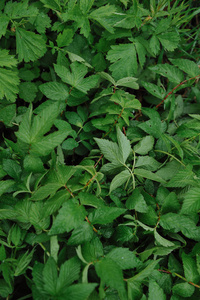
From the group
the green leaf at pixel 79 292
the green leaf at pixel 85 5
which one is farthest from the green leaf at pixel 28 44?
the green leaf at pixel 79 292

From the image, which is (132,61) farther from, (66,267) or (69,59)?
(66,267)

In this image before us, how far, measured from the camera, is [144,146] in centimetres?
150

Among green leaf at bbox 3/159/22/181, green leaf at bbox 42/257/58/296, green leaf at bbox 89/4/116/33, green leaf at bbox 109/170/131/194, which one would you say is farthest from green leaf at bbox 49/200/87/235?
green leaf at bbox 89/4/116/33

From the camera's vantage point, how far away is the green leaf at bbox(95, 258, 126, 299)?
0.95 metres

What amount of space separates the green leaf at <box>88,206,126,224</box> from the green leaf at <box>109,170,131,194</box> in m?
0.18

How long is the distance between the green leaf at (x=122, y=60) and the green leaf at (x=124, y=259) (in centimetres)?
102

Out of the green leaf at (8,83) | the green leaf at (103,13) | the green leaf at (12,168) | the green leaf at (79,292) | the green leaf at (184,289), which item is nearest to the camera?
the green leaf at (79,292)

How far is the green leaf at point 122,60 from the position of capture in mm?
1558

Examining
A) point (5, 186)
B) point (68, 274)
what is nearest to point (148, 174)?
point (68, 274)

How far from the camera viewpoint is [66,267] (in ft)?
3.36

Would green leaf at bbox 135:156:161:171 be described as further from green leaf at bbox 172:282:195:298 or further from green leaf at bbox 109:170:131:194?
green leaf at bbox 172:282:195:298

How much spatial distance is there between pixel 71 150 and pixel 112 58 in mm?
628

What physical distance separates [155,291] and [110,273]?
1.01 feet

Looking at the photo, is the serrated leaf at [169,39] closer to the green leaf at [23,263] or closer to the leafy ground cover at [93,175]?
the leafy ground cover at [93,175]
